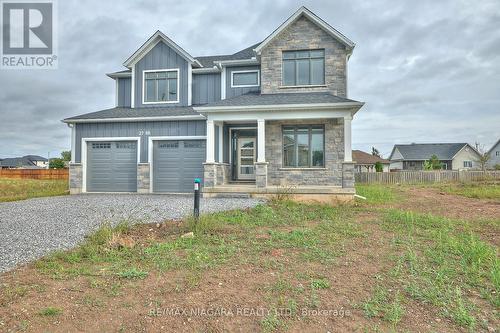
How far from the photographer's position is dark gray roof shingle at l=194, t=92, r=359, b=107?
11.2 m

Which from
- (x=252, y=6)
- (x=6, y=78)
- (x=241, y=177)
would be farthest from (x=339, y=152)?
(x=6, y=78)

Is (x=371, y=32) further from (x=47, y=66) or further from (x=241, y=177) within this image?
(x=47, y=66)

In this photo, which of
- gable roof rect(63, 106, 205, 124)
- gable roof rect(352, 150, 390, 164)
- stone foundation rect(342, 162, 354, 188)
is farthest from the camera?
gable roof rect(352, 150, 390, 164)

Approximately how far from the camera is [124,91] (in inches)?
617

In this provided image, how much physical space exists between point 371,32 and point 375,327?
18.9 m

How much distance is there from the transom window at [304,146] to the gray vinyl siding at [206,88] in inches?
176

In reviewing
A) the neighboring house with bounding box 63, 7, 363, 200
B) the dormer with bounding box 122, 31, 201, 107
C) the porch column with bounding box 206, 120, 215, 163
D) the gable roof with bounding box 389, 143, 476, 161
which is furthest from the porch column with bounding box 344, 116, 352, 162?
the gable roof with bounding box 389, 143, 476, 161

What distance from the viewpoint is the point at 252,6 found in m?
14.2

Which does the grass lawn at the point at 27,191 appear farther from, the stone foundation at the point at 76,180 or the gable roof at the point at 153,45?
the gable roof at the point at 153,45

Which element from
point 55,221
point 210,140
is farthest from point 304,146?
point 55,221

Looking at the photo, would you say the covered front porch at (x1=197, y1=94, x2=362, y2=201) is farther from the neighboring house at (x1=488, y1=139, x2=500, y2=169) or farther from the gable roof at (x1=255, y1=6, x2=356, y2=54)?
the neighboring house at (x1=488, y1=139, x2=500, y2=169)

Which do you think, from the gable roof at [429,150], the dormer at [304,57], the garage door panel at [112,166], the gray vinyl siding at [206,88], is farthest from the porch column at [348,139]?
the gable roof at [429,150]

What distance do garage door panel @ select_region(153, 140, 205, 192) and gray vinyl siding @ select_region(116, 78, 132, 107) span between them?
3.99 metres

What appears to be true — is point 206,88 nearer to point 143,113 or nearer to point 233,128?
point 233,128
